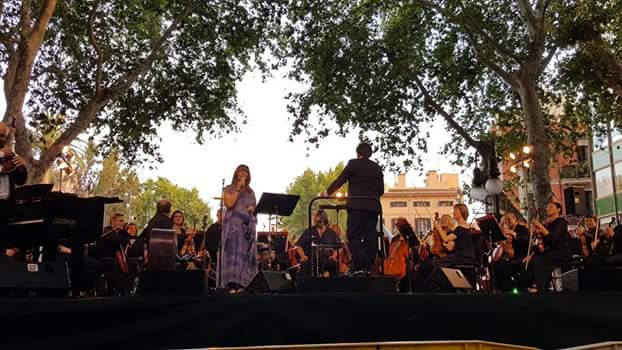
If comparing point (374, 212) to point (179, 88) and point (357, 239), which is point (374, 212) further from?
point (179, 88)

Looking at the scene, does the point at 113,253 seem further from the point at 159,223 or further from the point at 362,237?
the point at 362,237

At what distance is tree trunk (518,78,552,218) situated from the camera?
16.8 metres

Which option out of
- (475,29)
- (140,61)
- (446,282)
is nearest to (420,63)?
(475,29)

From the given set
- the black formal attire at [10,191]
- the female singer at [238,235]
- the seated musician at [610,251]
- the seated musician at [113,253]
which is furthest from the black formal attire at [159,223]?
the seated musician at [610,251]

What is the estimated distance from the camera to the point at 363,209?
8141mm

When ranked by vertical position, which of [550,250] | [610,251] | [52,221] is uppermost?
[52,221]

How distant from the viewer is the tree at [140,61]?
16.7 meters

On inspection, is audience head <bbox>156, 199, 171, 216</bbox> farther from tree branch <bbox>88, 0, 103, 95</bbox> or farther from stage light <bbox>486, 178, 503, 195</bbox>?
stage light <bbox>486, 178, 503, 195</bbox>

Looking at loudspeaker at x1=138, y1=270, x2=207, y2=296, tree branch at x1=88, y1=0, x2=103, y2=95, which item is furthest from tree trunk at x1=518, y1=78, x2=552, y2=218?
loudspeaker at x1=138, y1=270, x2=207, y2=296

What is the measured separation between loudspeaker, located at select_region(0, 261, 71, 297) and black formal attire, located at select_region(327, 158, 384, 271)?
4.14 meters

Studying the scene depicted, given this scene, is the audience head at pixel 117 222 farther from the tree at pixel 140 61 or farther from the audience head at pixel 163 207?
the tree at pixel 140 61

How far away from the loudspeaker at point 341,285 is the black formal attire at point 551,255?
165 inches

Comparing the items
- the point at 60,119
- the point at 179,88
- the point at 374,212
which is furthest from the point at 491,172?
the point at 60,119

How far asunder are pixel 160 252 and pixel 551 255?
6298 mm
